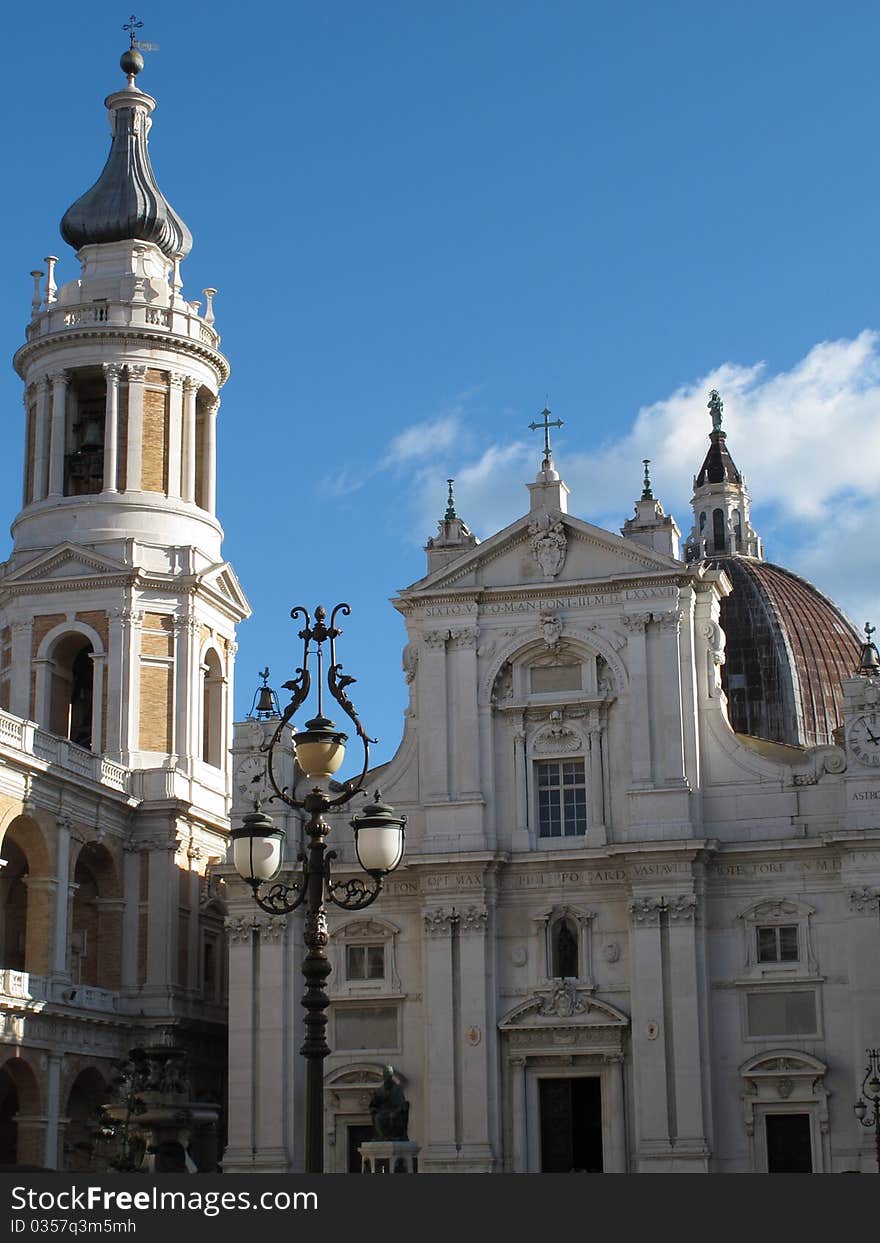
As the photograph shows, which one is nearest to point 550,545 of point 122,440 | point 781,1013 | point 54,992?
point 781,1013

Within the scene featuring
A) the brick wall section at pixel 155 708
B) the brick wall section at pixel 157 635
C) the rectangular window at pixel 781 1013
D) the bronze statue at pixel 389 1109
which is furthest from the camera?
the brick wall section at pixel 157 635

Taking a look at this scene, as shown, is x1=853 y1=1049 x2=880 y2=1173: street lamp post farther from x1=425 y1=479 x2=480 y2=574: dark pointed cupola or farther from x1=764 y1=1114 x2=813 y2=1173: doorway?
x1=425 y1=479 x2=480 y2=574: dark pointed cupola

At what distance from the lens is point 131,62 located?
60656mm

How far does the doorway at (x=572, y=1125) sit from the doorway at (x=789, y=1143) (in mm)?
4226

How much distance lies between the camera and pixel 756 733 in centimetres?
6888

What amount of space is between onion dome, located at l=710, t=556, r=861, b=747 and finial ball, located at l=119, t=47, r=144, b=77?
2831 centimetres

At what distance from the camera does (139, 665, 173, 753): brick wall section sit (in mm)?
55219

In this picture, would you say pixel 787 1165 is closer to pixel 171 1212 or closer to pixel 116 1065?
pixel 116 1065

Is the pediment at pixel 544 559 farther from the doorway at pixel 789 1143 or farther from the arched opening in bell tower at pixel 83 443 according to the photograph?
the doorway at pixel 789 1143

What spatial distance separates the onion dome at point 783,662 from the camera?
6900cm

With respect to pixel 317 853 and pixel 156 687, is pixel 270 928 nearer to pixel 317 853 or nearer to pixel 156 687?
pixel 156 687

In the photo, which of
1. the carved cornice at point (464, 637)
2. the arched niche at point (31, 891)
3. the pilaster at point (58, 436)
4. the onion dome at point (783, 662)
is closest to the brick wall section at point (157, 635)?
the pilaster at point (58, 436)

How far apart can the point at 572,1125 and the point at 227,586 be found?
20.3 m

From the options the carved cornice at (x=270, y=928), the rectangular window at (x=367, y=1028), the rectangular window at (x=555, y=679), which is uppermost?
the rectangular window at (x=555, y=679)
